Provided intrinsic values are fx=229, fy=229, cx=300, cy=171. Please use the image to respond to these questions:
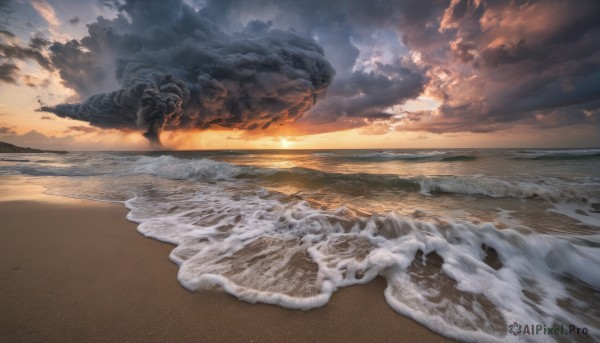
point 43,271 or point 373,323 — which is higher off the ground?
point 43,271

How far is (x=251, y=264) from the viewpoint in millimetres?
2484

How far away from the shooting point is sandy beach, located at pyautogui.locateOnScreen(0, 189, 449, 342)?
1.53 meters

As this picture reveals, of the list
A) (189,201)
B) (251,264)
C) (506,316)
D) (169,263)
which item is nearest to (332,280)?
(251,264)

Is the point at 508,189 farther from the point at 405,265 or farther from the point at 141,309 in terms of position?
the point at 141,309

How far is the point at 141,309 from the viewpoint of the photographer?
173 centimetres

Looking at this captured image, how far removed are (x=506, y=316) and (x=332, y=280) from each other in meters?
1.35

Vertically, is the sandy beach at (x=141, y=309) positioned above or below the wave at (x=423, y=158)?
above

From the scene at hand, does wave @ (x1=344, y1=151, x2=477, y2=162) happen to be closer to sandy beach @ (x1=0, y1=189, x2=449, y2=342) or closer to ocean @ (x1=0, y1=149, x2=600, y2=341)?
ocean @ (x1=0, y1=149, x2=600, y2=341)

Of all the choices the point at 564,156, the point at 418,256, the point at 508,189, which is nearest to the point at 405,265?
the point at 418,256

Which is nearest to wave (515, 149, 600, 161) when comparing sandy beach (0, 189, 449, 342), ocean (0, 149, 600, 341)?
ocean (0, 149, 600, 341)

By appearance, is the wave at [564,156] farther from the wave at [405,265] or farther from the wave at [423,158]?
the wave at [405,265]

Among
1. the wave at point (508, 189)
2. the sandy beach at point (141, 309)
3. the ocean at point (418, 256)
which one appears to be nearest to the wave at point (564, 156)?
the wave at point (508, 189)

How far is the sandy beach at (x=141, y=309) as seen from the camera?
153 centimetres

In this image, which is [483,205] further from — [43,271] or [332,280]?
[43,271]
